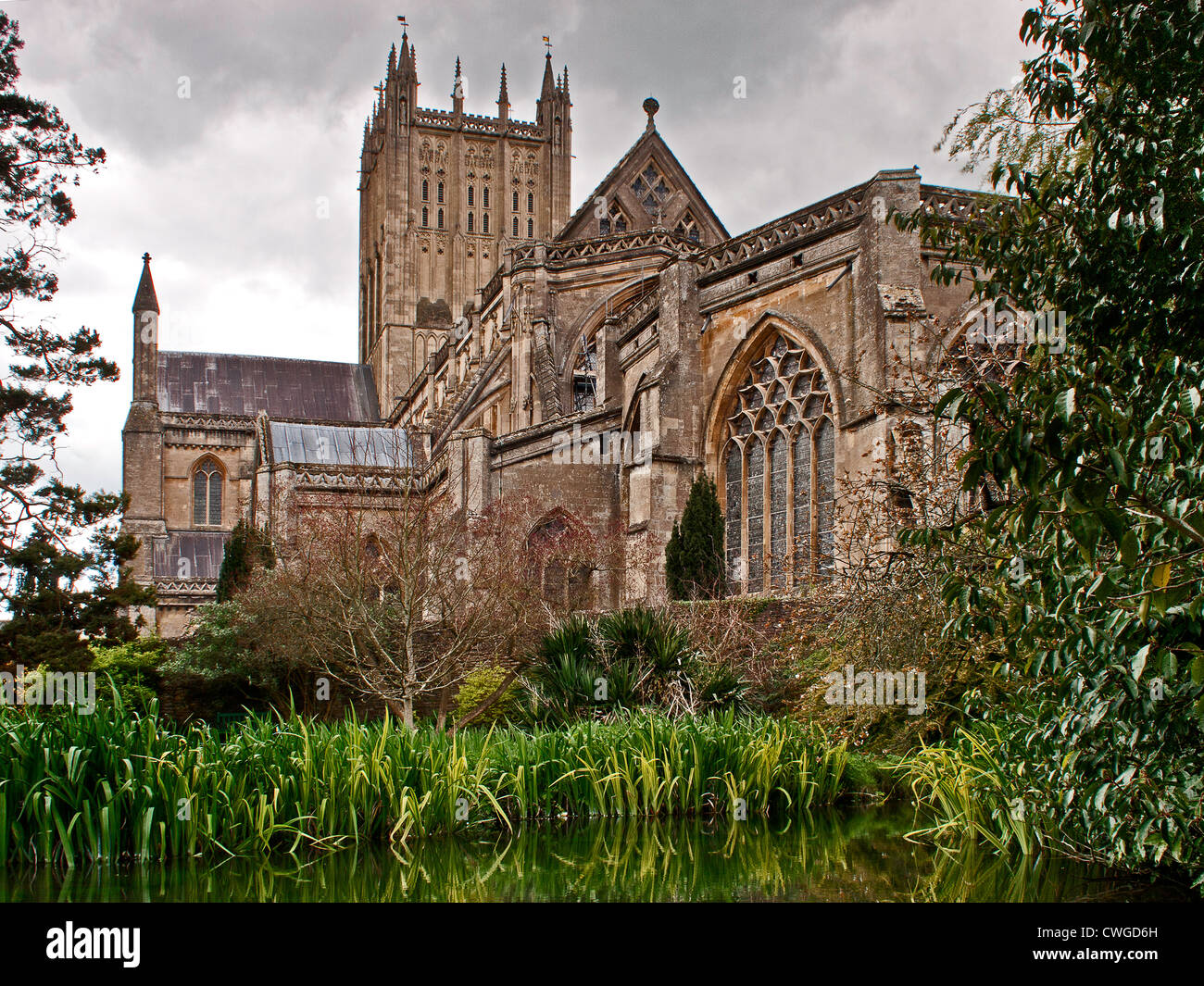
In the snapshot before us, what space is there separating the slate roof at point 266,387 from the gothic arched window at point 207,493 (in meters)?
2.98

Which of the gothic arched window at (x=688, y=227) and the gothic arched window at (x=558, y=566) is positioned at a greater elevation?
the gothic arched window at (x=688, y=227)

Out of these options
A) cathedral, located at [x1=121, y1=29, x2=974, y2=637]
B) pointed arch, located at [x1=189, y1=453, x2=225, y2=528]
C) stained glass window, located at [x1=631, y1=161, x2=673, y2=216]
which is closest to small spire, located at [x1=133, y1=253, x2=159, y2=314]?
cathedral, located at [x1=121, y1=29, x2=974, y2=637]

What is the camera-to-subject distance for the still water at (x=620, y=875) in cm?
648

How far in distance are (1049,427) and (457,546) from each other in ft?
48.4

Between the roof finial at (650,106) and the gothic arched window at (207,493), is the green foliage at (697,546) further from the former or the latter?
the gothic arched window at (207,493)

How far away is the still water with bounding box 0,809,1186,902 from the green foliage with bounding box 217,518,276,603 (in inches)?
643

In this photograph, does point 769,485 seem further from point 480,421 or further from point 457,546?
point 480,421

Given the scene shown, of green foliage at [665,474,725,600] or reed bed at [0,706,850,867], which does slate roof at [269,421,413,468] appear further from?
reed bed at [0,706,850,867]

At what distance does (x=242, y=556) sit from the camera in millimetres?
25953

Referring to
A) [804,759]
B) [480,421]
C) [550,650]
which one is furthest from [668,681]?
[480,421]

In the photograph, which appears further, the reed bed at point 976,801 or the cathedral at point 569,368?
the cathedral at point 569,368

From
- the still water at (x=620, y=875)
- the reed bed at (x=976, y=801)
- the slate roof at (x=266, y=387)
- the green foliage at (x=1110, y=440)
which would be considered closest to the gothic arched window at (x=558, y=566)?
the reed bed at (x=976, y=801)

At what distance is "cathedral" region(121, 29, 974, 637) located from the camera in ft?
62.5

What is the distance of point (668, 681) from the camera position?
503 inches
